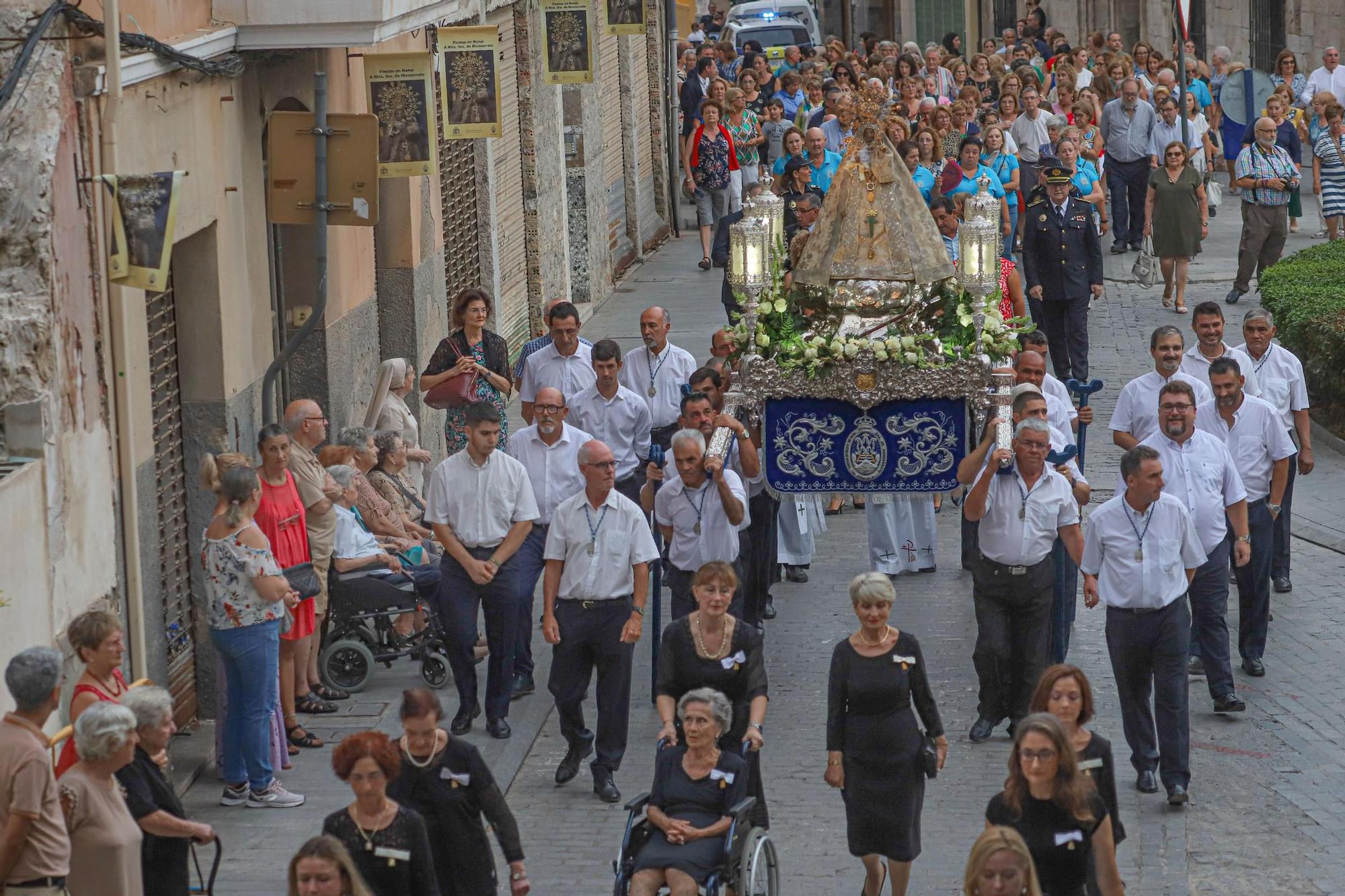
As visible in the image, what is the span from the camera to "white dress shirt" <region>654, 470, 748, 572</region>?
11172 mm

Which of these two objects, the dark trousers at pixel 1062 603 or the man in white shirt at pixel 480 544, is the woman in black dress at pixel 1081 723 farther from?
the man in white shirt at pixel 480 544

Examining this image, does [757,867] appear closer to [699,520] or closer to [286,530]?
[699,520]

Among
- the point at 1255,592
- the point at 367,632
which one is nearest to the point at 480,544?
the point at 367,632

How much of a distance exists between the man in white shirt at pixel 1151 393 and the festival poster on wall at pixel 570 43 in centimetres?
795

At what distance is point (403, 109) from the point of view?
1373 cm

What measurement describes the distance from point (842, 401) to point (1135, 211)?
1337cm

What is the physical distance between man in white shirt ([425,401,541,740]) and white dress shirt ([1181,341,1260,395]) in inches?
174

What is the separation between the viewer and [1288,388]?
13.0 metres

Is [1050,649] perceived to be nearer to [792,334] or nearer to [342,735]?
[792,334]

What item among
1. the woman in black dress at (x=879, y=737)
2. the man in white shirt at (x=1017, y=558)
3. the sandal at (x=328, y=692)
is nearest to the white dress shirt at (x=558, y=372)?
the sandal at (x=328, y=692)

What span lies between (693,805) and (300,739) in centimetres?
339

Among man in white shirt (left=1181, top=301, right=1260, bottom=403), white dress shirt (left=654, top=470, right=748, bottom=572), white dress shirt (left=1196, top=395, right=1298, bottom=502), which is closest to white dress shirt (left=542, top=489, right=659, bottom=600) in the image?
white dress shirt (left=654, top=470, right=748, bottom=572)

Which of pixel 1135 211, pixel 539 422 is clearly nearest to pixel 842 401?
pixel 539 422

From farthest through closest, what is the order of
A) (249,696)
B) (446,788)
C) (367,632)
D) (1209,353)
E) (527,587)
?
(1209,353)
(367,632)
(527,587)
(249,696)
(446,788)
